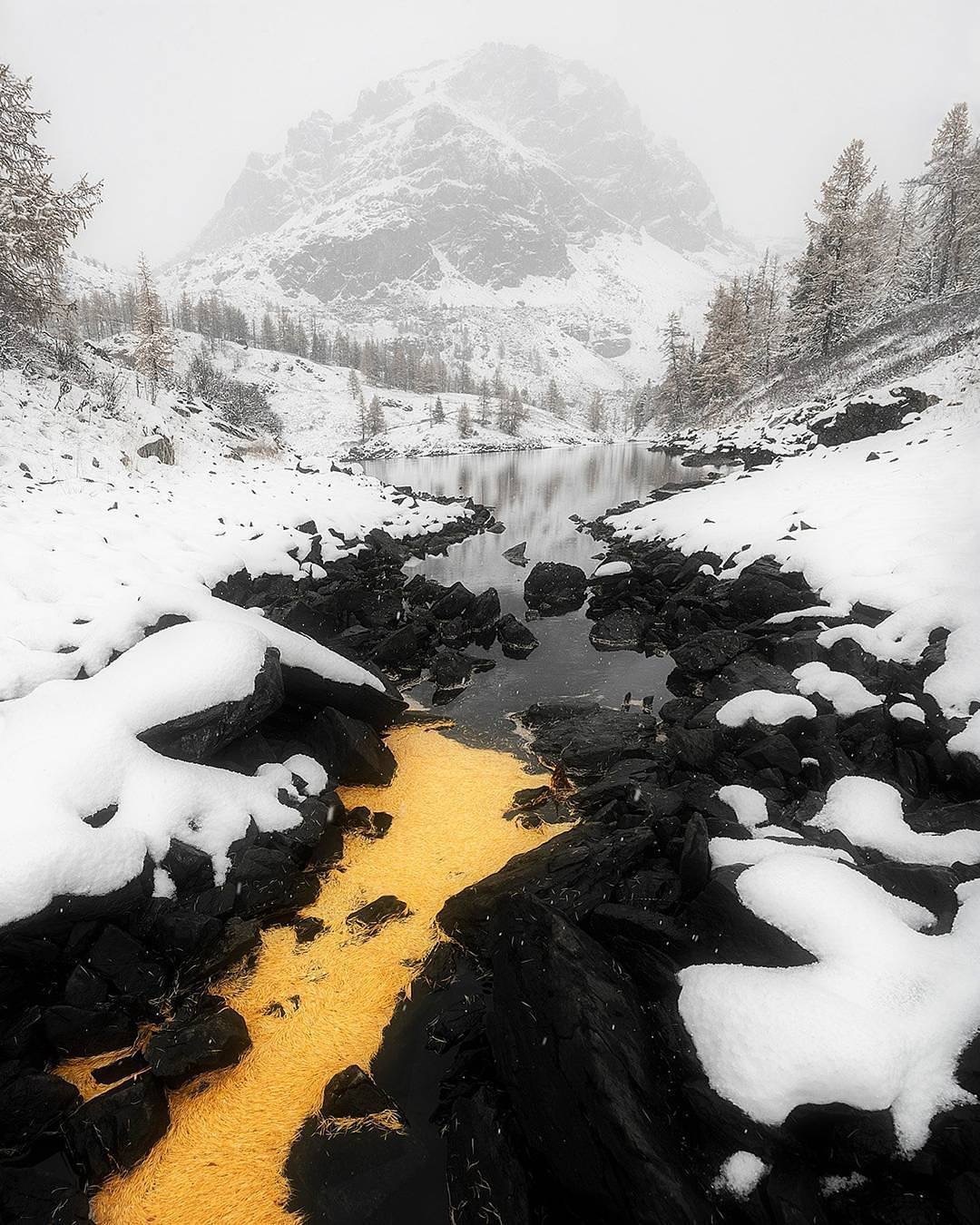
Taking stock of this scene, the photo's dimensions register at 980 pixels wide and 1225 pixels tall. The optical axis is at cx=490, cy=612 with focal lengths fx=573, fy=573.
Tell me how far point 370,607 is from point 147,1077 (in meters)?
13.9

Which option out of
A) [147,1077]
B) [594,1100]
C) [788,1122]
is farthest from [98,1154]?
[788,1122]

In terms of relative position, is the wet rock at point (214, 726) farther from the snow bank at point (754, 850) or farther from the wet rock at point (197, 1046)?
the snow bank at point (754, 850)

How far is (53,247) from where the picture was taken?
72.6 feet

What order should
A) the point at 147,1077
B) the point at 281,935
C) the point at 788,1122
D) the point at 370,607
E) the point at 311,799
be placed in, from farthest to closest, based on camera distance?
the point at 370,607 < the point at 311,799 < the point at 281,935 < the point at 147,1077 < the point at 788,1122

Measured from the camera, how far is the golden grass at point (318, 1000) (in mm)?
4645

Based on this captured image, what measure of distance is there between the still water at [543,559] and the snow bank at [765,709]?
3.35 m

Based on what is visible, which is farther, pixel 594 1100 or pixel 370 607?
pixel 370 607

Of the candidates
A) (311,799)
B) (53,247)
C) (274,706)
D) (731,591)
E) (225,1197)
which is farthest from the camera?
(53,247)

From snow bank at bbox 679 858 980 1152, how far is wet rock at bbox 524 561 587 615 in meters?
14.7

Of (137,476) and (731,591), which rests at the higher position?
(137,476)

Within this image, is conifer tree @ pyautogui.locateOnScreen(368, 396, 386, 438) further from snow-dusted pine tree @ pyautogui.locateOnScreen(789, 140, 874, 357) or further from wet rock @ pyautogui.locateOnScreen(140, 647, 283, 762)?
wet rock @ pyautogui.locateOnScreen(140, 647, 283, 762)

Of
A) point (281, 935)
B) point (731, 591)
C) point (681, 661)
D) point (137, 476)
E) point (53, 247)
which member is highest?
point (53, 247)

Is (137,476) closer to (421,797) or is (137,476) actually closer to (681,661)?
(421,797)

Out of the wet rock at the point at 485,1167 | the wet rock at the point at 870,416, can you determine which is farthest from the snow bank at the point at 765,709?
the wet rock at the point at 870,416
